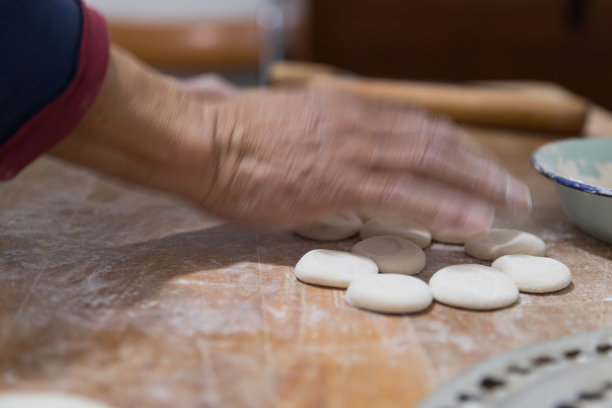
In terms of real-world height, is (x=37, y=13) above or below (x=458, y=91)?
above

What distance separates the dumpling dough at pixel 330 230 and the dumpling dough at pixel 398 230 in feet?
0.07

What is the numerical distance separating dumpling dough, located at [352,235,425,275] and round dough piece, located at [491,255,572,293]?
0.14 metres

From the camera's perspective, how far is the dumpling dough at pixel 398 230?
113cm

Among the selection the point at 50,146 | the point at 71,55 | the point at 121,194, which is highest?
the point at 71,55

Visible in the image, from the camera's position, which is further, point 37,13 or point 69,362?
point 37,13

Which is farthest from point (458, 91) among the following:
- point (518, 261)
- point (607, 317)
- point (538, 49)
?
point (538, 49)

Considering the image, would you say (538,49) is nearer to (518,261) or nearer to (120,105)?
(518,261)

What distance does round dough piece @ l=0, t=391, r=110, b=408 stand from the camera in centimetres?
67

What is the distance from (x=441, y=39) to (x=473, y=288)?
3058 millimetres

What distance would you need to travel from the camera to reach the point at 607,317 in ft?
2.96

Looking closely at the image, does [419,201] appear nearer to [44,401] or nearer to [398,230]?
[398,230]

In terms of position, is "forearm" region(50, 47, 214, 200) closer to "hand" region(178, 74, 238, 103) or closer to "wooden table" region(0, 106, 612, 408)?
"wooden table" region(0, 106, 612, 408)

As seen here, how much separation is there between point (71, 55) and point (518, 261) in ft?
2.43

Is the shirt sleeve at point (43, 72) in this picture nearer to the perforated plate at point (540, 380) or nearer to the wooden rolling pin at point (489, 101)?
the perforated plate at point (540, 380)
